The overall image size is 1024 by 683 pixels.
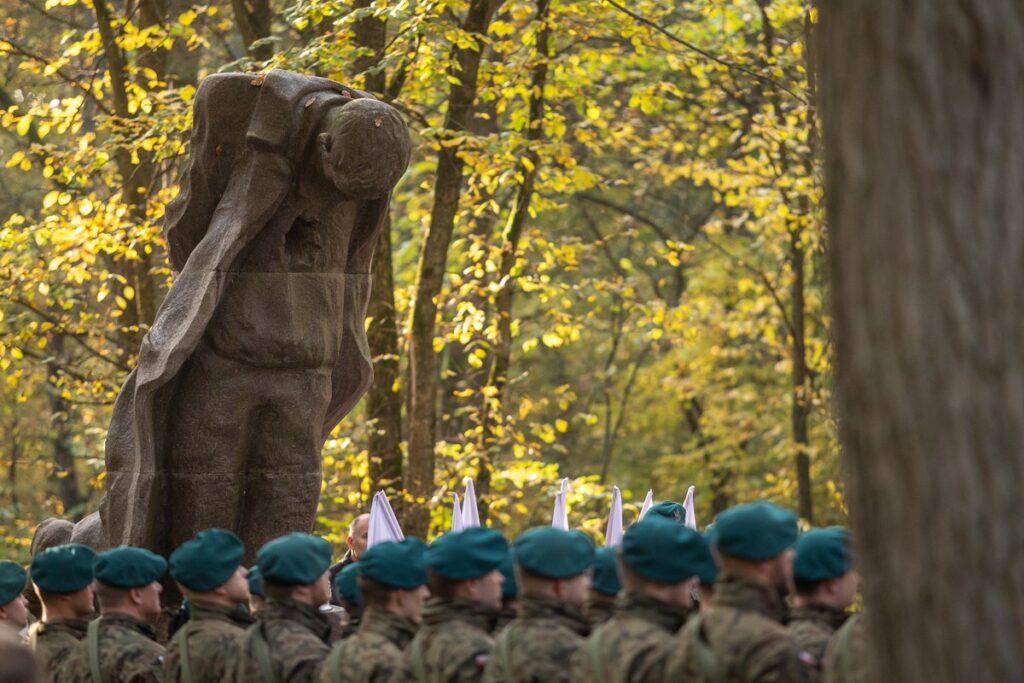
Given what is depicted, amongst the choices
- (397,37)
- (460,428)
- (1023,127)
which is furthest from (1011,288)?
(460,428)

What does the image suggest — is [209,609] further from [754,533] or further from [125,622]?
[754,533]

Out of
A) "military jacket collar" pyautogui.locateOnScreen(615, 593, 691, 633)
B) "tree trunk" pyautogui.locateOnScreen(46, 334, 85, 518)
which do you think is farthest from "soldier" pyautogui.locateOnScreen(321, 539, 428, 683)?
"tree trunk" pyautogui.locateOnScreen(46, 334, 85, 518)

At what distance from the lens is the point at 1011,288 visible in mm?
4277

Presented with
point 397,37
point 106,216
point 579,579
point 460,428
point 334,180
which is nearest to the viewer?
point 579,579

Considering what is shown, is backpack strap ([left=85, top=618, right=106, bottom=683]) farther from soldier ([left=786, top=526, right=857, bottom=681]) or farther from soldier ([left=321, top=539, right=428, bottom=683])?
soldier ([left=786, top=526, right=857, bottom=681])

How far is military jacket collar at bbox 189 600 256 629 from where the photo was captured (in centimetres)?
686

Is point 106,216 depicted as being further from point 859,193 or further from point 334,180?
point 859,193

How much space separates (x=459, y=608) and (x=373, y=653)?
333mm

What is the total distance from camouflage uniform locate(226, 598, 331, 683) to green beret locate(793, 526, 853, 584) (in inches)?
69.3

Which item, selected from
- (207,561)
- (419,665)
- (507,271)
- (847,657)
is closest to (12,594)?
(207,561)

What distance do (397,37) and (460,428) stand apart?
903cm

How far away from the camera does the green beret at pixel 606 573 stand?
664cm

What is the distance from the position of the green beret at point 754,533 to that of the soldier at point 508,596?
1141mm

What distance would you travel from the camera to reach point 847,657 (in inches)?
209
